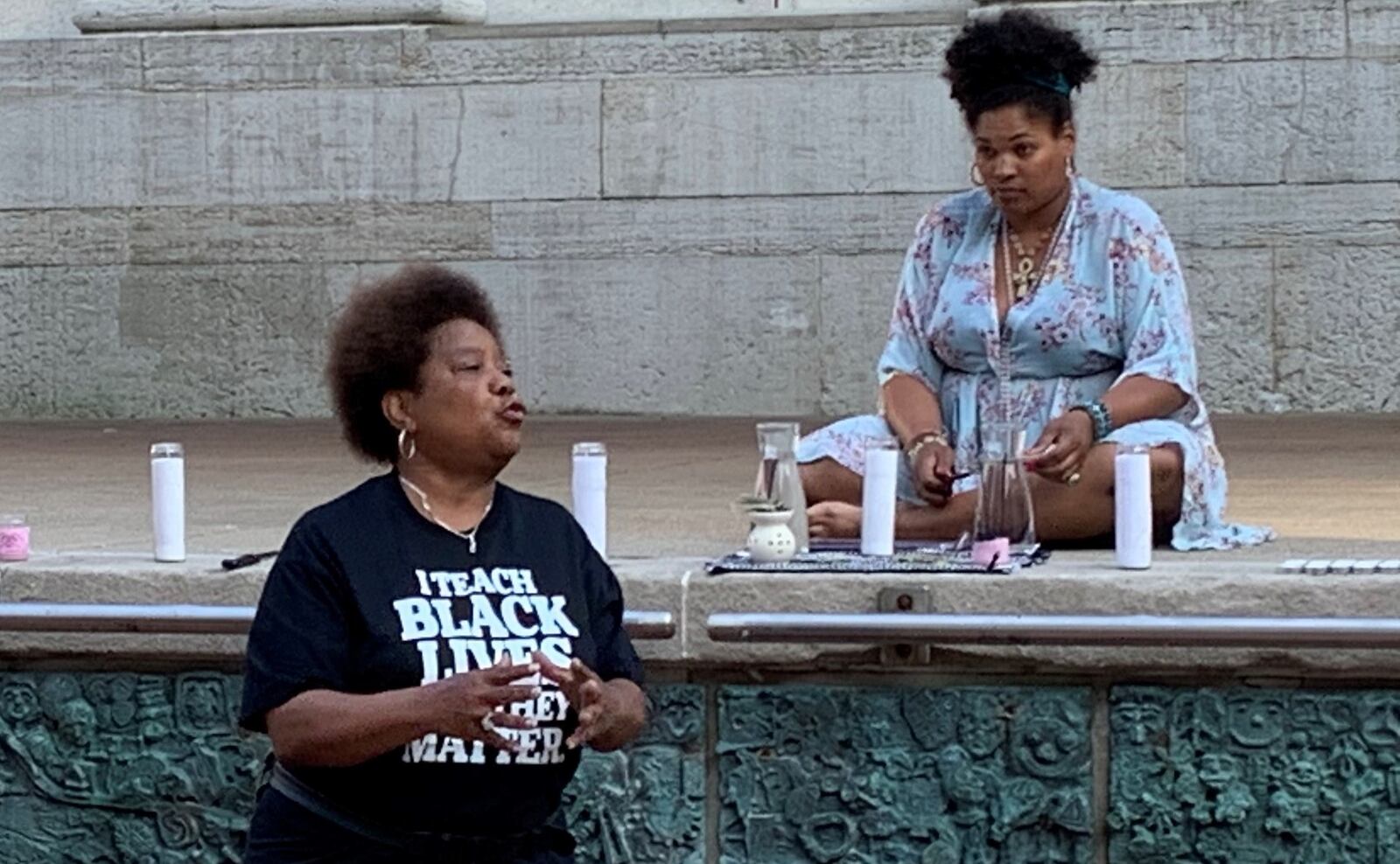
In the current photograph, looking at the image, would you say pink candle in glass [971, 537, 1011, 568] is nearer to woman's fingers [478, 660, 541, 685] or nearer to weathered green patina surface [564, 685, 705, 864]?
weathered green patina surface [564, 685, 705, 864]

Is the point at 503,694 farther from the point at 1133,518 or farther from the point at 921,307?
the point at 921,307

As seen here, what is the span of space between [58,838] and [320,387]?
631 cm

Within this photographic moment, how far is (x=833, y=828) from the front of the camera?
18.0 ft

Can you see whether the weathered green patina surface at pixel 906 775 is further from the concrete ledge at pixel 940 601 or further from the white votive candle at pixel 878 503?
the white votive candle at pixel 878 503

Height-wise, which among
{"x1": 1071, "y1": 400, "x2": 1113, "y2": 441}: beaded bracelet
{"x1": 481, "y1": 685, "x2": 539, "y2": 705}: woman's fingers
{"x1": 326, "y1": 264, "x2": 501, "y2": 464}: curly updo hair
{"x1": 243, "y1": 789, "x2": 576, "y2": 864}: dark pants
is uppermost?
{"x1": 326, "y1": 264, "x2": 501, "y2": 464}: curly updo hair

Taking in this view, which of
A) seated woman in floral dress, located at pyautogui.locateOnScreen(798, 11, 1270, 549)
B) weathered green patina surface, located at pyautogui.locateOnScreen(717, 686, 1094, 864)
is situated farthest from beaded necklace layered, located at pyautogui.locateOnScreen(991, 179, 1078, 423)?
weathered green patina surface, located at pyautogui.locateOnScreen(717, 686, 1094, 864)

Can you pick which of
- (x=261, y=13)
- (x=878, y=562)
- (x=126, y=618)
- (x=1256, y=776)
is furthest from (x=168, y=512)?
(x=261, y=13)

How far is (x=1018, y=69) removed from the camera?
6.13 metres

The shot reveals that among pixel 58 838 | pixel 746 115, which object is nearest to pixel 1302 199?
pixel 746 115

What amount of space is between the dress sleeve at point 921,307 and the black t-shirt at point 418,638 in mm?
2267

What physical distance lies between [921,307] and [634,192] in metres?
5.43

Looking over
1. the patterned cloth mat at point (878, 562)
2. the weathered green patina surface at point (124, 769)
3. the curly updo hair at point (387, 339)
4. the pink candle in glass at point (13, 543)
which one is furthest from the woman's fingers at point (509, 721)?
the pink candle in glass at point (13, 543)

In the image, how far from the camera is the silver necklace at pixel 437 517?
428 centimetres

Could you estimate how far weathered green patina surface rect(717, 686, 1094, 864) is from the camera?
214 inches
